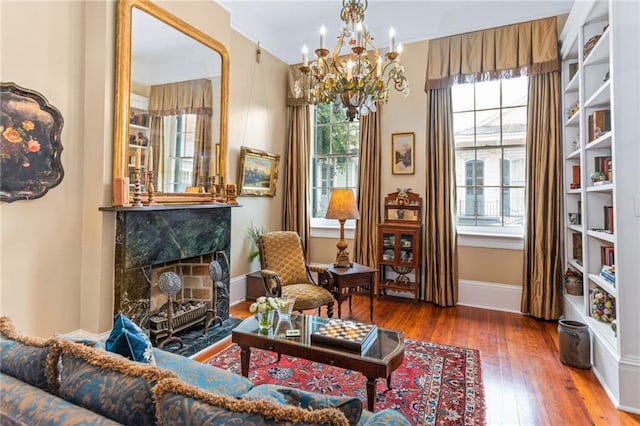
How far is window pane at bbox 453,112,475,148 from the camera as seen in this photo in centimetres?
460

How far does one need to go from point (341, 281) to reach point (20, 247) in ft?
8.94

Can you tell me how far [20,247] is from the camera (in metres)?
2.50

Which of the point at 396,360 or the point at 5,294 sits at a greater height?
the point at 5,294

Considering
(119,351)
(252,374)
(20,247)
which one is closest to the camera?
(119,351)

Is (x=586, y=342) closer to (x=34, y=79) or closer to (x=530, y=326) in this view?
(x=530, y=326)

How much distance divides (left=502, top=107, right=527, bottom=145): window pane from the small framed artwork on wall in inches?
45.6

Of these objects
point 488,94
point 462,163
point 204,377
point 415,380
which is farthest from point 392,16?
point 204,377

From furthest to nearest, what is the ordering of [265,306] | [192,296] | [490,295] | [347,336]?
[490,295], [192,296], [265,306], [347,336]

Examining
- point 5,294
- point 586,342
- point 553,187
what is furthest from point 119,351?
point 553,187

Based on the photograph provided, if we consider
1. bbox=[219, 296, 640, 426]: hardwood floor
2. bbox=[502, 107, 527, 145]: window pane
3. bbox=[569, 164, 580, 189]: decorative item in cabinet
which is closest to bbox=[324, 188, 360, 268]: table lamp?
bbox=[219, 296, 640, 426]: hardwood floor

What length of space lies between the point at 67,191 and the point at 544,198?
190 inches

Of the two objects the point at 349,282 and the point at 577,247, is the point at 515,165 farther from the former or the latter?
the point at 349,282

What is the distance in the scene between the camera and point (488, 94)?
452 centimetres

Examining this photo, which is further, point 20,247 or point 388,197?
point 388,197
